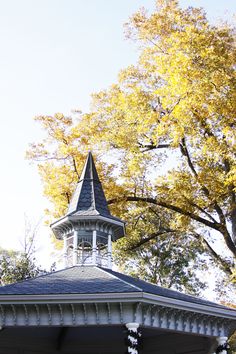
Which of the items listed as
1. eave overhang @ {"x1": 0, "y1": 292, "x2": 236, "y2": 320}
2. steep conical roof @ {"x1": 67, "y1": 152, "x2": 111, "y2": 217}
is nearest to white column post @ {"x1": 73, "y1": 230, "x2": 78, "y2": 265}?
steep conical roof @ {"x1": 67, "y1": 152, "x2": 111, "y2": 217}

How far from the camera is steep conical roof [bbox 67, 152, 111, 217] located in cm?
1794

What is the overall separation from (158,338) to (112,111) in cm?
1031

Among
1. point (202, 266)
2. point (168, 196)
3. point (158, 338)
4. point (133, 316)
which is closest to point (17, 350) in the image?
point (158, 338)

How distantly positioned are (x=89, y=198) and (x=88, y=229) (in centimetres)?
139

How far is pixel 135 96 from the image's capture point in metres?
22.2

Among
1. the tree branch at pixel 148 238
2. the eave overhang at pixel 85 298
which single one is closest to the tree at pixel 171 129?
the tree branch at pixel 148 238

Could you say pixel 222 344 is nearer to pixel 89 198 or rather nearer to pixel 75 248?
pixel 75 248

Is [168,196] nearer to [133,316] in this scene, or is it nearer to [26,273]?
[133,316]

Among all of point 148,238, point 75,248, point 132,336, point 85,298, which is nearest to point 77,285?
point 85,298

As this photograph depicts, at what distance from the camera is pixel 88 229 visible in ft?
57.8

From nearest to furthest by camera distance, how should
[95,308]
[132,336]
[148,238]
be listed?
[132,336] → [95,308] → [148,238]

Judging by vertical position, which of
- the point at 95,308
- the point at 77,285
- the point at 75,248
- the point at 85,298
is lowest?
the point at 95,308

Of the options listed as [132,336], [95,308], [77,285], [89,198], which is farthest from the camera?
[89,198]

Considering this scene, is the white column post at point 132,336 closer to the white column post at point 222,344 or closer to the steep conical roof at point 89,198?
the white column post at point 222,344
